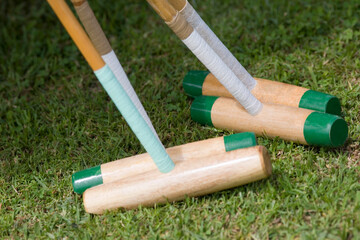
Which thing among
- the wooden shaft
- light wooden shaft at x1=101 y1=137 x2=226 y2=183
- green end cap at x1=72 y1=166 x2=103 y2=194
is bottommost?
light wooden shaft at x1=101 y1=137 x2=226 y2=183

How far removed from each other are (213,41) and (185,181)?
634 millimetres

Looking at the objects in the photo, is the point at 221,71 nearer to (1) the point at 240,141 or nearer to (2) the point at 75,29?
(1) the point at 240,141

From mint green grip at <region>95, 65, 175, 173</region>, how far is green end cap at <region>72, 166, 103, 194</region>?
26 cm

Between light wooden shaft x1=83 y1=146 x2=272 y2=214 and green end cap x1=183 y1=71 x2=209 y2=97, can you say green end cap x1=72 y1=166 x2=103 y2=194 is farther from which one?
green end cap x1=183 y1=71 x2=209 y2=97

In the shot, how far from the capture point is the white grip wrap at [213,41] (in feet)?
6.58

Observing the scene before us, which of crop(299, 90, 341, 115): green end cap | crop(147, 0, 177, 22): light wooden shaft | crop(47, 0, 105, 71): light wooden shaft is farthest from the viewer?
crop(299, 90, 341, 115): green end cap

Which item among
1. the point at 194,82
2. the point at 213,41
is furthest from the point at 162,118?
the point at 213,41

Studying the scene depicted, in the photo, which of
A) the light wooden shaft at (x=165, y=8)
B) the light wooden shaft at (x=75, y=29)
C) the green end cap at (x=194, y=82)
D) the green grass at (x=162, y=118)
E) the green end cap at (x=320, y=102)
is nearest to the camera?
the light wooden shaft at (x=75, y=29)

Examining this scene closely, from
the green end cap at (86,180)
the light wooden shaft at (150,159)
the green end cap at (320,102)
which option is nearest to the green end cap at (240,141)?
the light wooden shaft at (150,159)

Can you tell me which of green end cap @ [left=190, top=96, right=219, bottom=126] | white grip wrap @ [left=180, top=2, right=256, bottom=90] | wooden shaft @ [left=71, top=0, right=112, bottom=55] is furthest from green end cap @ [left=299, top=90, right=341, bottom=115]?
wooden shaft @ [left=71, top=0, right=112, bottom=55]

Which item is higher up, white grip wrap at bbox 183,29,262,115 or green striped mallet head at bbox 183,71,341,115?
white grip wrap at bbox 183,29,262,115

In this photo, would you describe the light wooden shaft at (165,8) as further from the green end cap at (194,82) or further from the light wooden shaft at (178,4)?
the green end cap at (194,82)

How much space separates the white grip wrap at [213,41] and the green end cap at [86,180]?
2.24ft

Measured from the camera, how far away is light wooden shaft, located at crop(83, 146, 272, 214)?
1697 millimetres
